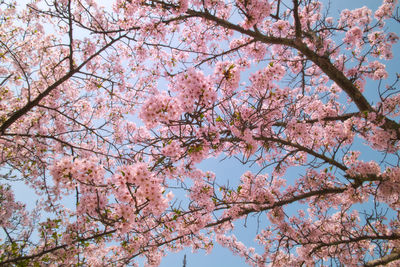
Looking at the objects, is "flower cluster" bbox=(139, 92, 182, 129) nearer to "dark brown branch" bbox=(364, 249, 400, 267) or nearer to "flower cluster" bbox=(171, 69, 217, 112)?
"flower cluster" bbox=(171, 69, 217, 112)

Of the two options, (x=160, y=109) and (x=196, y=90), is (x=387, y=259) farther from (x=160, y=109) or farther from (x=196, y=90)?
(x=160, y=109)

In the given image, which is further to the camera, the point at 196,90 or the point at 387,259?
the point at 387,259

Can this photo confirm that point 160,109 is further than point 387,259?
No

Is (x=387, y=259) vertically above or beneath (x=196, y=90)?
beneath

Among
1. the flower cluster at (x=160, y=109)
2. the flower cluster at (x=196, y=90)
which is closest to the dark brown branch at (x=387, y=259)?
the flower cluster at (x=196, y=90)

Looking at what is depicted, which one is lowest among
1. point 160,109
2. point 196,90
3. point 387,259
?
point 387,259

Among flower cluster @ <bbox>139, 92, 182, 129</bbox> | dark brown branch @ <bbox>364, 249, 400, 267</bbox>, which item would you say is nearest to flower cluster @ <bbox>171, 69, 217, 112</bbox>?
flower cluster @ <bbox>139, 92, 182, 129</bbox>

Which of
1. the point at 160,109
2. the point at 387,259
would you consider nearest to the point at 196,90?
the point at 160,109

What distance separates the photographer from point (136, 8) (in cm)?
627

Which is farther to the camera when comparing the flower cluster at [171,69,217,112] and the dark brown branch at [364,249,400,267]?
the dark brown branch at [364,249,400,267]

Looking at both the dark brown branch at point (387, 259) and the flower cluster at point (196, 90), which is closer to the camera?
the flower cluster at point (196, 90)

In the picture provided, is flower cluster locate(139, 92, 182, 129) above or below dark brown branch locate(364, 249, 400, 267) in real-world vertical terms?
above

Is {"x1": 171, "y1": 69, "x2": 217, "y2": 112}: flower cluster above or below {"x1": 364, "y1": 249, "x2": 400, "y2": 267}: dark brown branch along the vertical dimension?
above

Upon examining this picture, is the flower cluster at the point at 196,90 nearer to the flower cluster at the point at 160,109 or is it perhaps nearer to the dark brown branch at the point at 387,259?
the flower cluster at the point at 160,109
